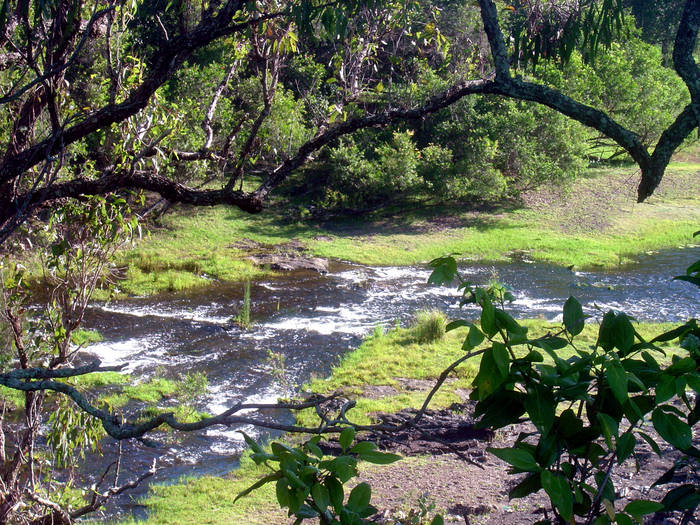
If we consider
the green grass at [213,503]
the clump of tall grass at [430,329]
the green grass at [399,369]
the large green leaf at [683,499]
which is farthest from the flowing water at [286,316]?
the large green leaf at [683,499]

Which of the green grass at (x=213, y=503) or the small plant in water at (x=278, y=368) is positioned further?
the small plant in water at (x=278, y=368)

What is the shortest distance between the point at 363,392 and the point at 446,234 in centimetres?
1261

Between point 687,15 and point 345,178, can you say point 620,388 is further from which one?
point 345,178

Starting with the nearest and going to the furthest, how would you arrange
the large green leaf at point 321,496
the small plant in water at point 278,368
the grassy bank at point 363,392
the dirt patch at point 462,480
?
1. the large green leaf at point 321,496
2. the dirt patch at point 462,480
3. the grassy bank at point 363,392
4. the small plant in water at point 278,368

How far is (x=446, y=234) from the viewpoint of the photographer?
21.5m

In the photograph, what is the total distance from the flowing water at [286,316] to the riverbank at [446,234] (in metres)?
1.14

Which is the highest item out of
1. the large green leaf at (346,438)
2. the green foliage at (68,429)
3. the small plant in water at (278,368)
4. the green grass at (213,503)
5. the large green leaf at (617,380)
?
the large green leaf at (617,380)

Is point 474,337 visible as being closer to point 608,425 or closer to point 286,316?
point 608,425

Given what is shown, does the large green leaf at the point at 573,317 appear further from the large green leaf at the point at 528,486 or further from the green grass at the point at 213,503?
the green grass at the point at 213,503

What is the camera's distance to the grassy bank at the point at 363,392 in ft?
20.8

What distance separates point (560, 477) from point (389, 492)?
5086 millimetres

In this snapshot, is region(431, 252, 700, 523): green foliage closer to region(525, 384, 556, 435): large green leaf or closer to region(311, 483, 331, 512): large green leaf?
region(525, 384, 556, 435): large green leaf

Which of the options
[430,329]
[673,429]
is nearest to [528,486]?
[673,429]

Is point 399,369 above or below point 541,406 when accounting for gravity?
below
